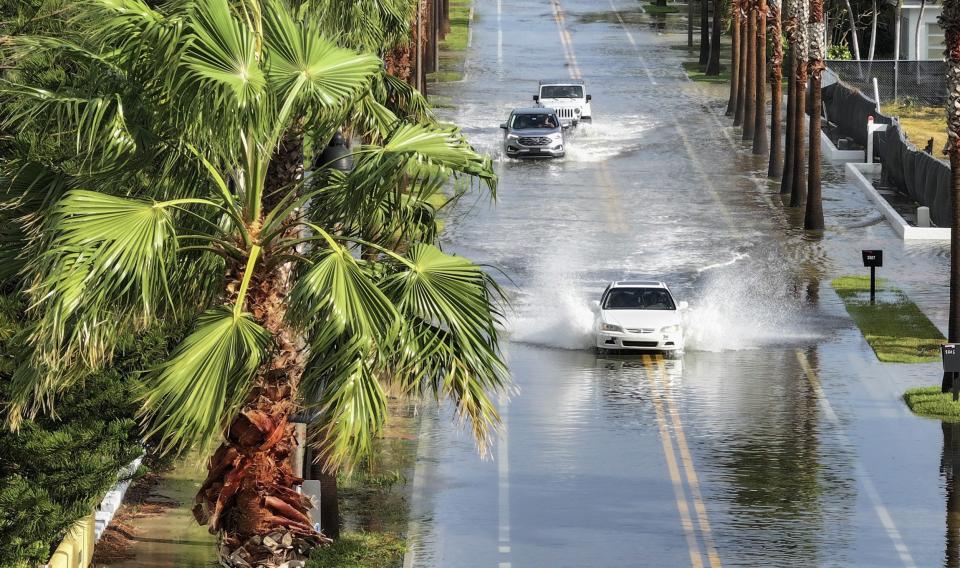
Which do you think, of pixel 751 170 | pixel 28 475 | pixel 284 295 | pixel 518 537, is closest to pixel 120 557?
pixel 28 475

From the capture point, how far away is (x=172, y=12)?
44.5 feet

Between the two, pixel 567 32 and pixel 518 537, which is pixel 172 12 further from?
pixel 567 32

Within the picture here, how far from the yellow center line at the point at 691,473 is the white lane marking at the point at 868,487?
2.11 meters

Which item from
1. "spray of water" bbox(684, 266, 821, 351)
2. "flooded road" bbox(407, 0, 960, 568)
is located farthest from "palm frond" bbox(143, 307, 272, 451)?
"spray of water" bbox(684, 266, 821, 351)

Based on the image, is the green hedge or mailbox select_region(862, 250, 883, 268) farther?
mailbox select_region(862, 250, 883, 268)

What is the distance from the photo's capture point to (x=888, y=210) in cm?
4591

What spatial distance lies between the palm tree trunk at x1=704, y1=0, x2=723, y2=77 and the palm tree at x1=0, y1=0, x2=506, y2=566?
186ft

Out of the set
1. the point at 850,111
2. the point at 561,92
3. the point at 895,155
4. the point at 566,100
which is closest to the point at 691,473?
the point at 895,155

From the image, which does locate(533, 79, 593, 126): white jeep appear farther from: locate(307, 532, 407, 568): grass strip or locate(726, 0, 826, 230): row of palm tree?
locate(307, 532, 407, 568): grass strip

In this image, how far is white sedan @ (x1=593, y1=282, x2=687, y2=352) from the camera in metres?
31.5

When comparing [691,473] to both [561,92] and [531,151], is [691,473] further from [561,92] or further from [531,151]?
[561,92]

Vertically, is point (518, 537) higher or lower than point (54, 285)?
lower

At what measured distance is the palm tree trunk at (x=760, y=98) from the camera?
55.1 m

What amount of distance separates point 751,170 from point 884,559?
3376 cm
